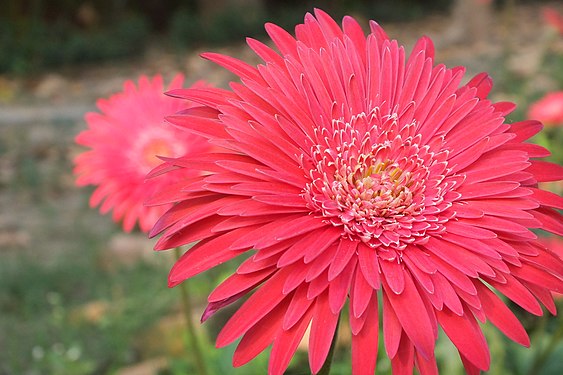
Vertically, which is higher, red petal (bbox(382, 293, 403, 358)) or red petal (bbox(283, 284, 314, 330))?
red petal (bbox(283, 284, 314, 330))

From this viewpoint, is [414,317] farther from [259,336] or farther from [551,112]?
[551,112]

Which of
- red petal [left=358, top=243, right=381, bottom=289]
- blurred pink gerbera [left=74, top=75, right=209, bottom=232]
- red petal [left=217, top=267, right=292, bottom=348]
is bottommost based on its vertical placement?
red petal [left=217, top=267, right=292, bottom=348]

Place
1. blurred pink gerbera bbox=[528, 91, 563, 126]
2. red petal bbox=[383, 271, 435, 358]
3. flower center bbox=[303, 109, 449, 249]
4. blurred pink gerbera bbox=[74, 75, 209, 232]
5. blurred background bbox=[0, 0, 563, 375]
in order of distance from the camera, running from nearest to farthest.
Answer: red petal bbox=[383, 271, 435, 358]
flower center bbox=[303, 109, 449, 249]
blurred pink gerbera bbox=[74, 75, 209, 232]
blurred background bbox=[0, 0, 563, 375]
blurred pink gerbera bbox=[528, 91, 563, 126]

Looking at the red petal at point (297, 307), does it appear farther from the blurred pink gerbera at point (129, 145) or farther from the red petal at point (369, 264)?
the blurred pink gerbera at point (129, 145)

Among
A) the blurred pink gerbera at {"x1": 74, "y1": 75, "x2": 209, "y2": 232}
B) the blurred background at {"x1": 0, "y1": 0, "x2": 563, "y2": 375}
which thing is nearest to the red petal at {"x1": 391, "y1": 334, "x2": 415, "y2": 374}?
the blurred background at {"x1": 0, "y1": 0, "x2": 563, "y2": 375}

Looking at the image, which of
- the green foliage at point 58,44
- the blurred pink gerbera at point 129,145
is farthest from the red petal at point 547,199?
the green foliage at point 58,44

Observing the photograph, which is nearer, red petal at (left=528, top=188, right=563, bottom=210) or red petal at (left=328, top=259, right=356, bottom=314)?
red petal at (left=328, top=259, right=356, bottom=314)

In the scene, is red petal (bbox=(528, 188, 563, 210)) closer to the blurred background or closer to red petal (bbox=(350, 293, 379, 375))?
red petal (bbox=(350, 293, 379, 375))

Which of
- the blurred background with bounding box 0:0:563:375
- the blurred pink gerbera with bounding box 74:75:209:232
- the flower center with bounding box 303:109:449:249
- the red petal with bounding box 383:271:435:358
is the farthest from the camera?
the blurred background with bounding box 0:0:563:375
